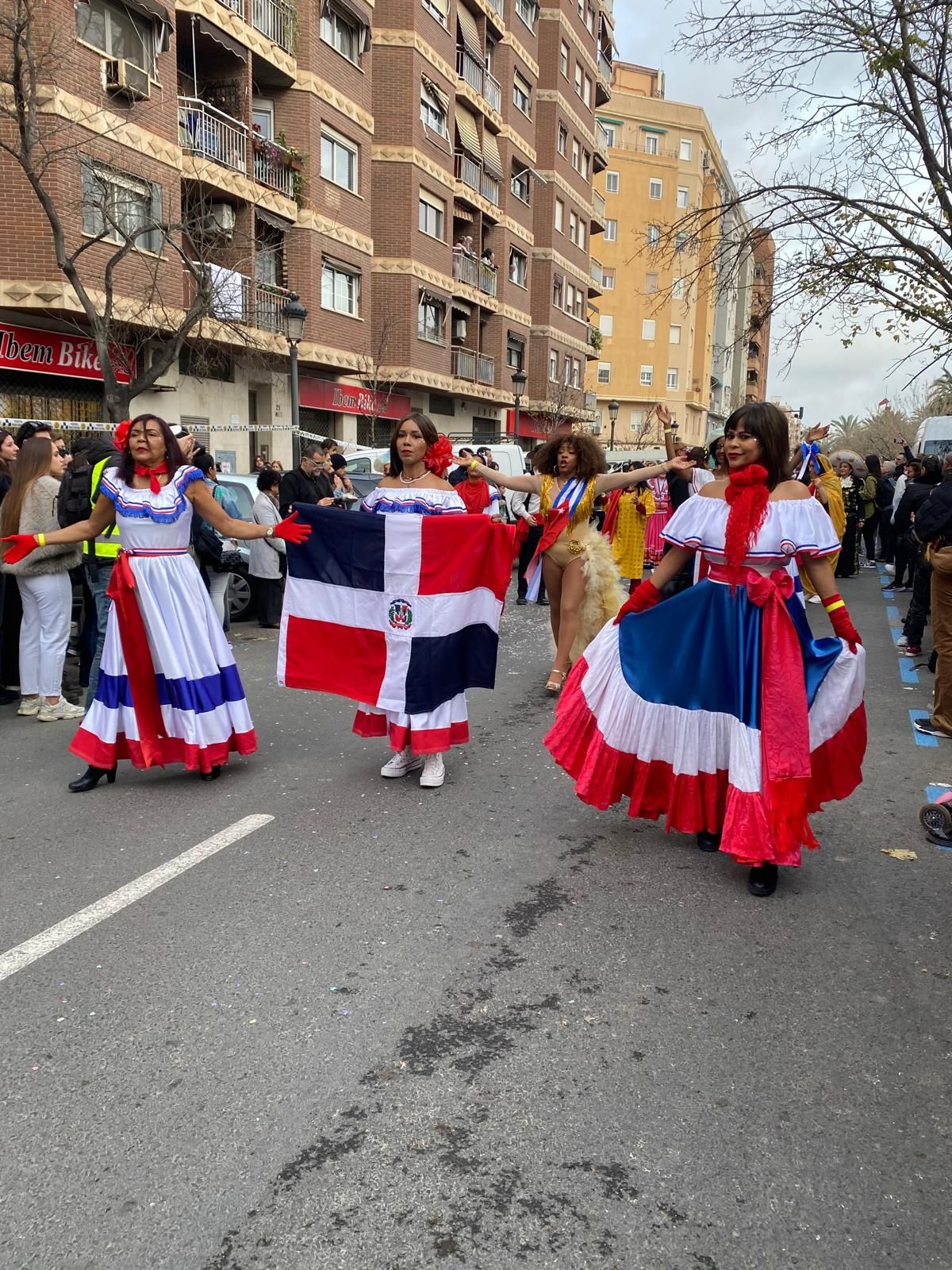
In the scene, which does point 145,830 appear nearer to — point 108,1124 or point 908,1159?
point 108,1124

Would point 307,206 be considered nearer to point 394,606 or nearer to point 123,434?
point 123,434

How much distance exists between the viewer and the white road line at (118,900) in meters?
A: 3.62

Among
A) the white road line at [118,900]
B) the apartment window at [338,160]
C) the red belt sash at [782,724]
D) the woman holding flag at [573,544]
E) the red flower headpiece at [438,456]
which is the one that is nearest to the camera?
the white road line at [118,900]

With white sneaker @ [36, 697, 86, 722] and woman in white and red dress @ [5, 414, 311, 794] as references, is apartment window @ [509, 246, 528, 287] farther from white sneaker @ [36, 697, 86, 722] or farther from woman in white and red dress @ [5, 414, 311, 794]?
woman in white and red dress @ [5, 414, 311, 794]

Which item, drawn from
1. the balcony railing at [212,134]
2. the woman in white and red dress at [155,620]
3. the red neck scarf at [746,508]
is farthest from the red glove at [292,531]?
the balcony railing at [212,134]

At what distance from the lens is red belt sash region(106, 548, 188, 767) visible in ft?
18.1

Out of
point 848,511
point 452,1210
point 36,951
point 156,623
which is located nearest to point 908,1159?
point 452,1210

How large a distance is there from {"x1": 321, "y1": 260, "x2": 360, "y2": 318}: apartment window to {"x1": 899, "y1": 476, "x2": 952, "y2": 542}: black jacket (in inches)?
832

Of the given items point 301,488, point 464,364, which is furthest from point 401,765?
point 464,364

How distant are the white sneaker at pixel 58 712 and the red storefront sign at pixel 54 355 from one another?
10875 millimetres

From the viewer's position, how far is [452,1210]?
2369 mm

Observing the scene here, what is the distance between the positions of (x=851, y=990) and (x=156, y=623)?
3905 millimetres

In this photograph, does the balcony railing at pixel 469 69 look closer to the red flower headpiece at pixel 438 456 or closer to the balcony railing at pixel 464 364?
the balcony railing at pixel 464 364

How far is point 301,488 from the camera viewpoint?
1129 cm
